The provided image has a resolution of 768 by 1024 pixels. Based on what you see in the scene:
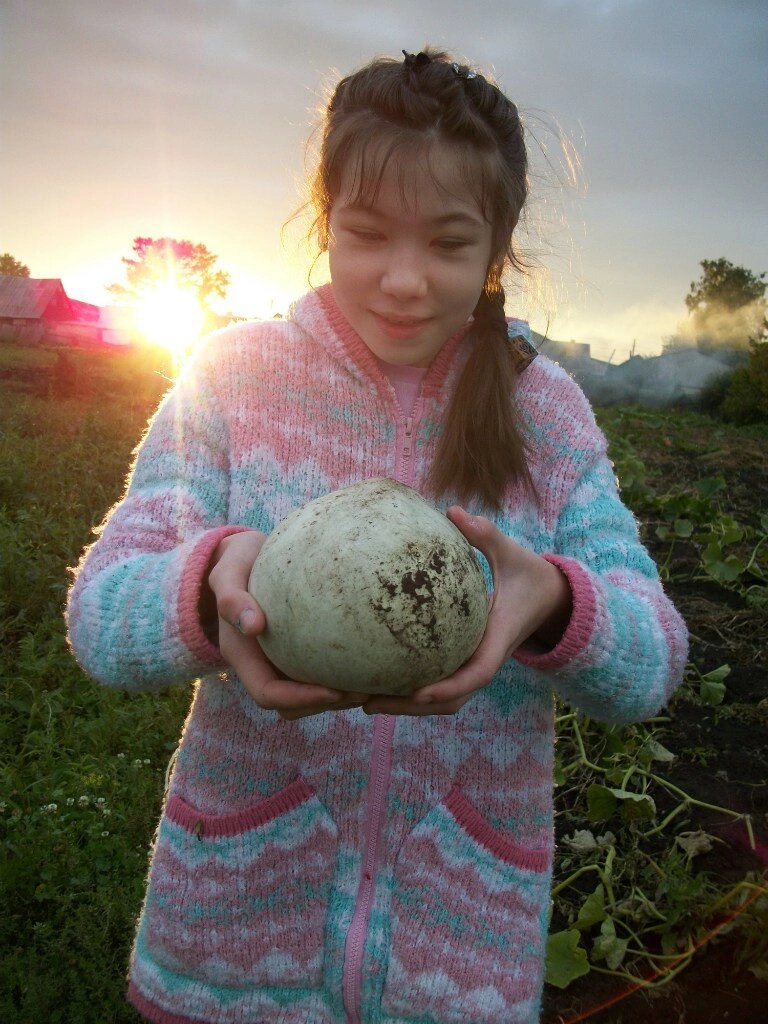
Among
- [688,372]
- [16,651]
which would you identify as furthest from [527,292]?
[688,372]

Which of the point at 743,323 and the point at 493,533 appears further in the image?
the point at 743,323

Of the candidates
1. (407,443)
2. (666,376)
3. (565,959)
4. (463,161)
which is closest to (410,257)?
(463,161)

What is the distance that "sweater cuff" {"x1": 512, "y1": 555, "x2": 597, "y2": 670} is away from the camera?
138 centimetres

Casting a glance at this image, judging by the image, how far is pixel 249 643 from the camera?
1.34 metres

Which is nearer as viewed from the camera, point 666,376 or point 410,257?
point 410,257

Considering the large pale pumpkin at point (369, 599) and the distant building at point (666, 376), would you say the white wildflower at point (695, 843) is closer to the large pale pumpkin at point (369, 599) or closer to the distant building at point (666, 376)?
the large pale pumpkin at point (369, 599)

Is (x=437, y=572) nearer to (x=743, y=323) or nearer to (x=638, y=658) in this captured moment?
(x=638, y=658)

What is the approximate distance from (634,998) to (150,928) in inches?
57.4

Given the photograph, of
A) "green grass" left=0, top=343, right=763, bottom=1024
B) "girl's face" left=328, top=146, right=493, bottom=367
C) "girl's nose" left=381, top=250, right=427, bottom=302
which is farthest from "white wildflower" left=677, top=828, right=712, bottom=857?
"girl's nose" left=381, top=250, right=427, bottom=302

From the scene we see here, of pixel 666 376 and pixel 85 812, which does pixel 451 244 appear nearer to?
pixel 85 812

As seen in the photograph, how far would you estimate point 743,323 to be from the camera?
35750mm

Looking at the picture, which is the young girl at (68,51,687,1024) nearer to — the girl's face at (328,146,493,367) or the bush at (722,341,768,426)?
the girl's face at (328,146,493,367)

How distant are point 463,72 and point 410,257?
427 millimetres

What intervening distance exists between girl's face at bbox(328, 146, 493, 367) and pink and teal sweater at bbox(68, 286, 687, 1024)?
0.92 feet
